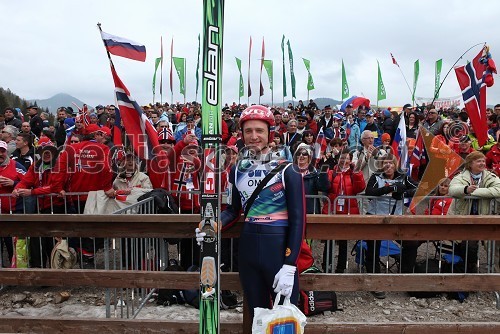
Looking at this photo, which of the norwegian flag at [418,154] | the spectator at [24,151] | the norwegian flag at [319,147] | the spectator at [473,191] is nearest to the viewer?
the spectator at [473,191]

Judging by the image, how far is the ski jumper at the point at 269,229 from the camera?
304 centimetres

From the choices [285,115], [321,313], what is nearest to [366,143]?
[321,313]

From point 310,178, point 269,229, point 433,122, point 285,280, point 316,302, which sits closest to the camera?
point 285,280

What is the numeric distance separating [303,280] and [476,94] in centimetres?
539

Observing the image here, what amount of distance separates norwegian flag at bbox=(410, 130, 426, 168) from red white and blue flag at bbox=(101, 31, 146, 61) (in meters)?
5.25

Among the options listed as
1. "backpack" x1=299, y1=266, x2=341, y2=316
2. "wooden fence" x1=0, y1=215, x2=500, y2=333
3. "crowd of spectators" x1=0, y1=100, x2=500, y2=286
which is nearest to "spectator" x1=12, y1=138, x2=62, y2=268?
"crowd of spectators" x1=0, y1=100, x2=500, y2=286

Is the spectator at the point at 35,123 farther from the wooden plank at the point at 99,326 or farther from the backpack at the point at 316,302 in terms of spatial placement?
the backpack at the point at 316,302

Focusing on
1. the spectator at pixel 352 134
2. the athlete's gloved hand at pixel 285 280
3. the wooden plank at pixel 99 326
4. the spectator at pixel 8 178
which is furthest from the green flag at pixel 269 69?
the athlete's gloved hand at pixel 285 280

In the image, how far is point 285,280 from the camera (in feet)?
9.48

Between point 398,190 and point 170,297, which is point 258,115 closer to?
point 170,297

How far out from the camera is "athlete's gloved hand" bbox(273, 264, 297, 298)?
9.48 ft

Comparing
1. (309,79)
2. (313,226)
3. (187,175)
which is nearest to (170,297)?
(187,175)

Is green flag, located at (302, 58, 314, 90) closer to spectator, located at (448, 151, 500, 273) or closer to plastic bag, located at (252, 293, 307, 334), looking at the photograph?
spectator, located at (448, 151, 500, 273)

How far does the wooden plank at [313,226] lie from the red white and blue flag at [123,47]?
2.36 metres
